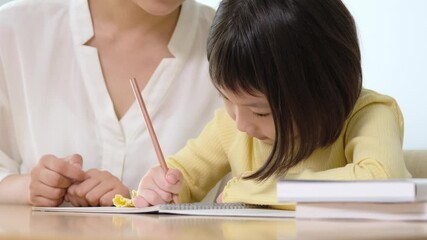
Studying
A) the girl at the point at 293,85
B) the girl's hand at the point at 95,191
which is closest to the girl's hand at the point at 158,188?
the girl at the point at 293,85

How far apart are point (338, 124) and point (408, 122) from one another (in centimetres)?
111

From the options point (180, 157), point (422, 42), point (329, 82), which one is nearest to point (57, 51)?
point (180, 157)

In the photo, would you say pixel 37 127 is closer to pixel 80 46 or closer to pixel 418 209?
pixel 80 46

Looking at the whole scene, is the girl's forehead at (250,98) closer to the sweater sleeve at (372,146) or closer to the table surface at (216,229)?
the sweater sleeve at (372,146)

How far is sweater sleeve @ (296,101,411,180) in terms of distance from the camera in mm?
1019

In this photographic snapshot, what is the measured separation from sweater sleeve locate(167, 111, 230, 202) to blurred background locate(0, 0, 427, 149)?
2.79ft

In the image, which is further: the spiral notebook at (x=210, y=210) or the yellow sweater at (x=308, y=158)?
the yellow sweater at (x=308, y=158)

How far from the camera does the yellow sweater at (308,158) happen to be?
104cm

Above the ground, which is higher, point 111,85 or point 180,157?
point 111,85

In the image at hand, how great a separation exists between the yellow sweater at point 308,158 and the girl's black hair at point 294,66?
4 cm

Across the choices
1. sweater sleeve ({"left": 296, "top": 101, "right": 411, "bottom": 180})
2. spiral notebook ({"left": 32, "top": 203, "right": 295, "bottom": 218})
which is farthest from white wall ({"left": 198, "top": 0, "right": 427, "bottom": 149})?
spiral notebook ({"left": 32, "top": 203, "right": 295, "bottom": 218})

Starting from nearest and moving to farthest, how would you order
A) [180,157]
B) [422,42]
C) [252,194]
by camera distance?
1. [252,194]
2. [180,157]
3. [422,42]

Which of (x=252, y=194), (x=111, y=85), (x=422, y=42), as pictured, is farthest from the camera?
(x=422, y=42)

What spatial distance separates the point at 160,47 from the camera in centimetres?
170
